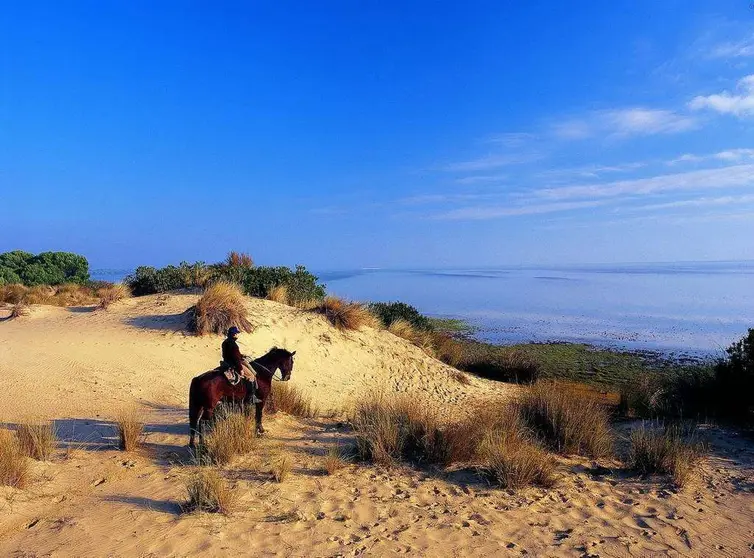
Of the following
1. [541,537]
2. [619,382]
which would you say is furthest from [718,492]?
[619,382]

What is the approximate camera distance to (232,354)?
23.0 ft

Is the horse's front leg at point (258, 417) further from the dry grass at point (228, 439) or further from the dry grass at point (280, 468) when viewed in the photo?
the dry grass at point (280, 468)

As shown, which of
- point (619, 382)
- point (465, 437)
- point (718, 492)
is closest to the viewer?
point (718, 492)

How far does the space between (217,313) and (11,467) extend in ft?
27.6

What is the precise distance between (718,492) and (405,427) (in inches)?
166

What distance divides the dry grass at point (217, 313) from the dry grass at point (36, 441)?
6.89 metres

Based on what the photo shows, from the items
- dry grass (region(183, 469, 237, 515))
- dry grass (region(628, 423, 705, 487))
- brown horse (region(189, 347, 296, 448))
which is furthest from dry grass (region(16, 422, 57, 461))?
dry grass (region(628, 423, 705, 487))

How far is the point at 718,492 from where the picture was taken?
6207mm

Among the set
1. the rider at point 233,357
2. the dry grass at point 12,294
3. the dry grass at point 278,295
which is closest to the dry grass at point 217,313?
the dry grass at point 278,295

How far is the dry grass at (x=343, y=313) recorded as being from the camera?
16.2m

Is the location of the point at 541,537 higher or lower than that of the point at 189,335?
lower

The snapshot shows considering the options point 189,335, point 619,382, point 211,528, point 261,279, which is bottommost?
point 619,382

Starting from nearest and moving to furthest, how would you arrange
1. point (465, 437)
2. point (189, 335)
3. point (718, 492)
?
point (718, 492) → point (465, 437) → point (189, 335)

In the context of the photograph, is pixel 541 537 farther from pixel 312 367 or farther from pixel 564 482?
pixel 312 367
